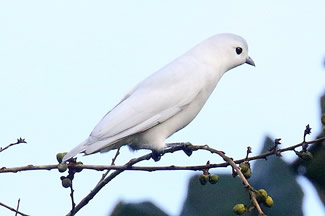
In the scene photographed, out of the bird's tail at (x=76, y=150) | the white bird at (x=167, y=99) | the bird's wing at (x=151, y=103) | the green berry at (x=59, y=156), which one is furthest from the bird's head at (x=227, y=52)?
the green berry at (x=59, y=156)

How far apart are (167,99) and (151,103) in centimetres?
13

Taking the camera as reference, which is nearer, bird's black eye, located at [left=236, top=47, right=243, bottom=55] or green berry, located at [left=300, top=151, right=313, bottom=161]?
green berry, located at [left=300, top=151, right=313, bottom=161]

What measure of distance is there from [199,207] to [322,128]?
26.9 inches

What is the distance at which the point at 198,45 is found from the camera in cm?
373

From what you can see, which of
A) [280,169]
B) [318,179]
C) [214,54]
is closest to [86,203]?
[280,169]

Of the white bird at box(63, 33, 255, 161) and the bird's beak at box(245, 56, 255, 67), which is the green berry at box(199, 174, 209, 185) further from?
the bird's beak at box(245, 56, 255, 67)

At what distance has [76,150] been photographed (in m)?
2.37

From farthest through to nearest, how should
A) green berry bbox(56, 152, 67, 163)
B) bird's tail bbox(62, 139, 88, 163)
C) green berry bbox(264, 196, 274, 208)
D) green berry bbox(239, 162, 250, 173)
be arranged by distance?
green berry bbox(56, 152, 67, 163) < bird's tail bbox(62, 139, 88, 163) < green berry bbox(239, 162, 250, 173) < green berry bbox(264, 196, 274, 208)

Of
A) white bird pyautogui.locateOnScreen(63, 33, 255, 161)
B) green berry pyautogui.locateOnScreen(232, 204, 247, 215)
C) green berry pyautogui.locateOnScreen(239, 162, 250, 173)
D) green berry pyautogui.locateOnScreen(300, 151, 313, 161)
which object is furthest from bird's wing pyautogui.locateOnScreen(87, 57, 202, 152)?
green berry pyautogui.locateOnScreen(300, 151, 313, 161)

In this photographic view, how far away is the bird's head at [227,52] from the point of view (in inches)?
139

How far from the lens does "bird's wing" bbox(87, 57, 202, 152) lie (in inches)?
111

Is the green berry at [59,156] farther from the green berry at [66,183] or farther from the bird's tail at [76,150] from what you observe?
the green berry at [66,183]

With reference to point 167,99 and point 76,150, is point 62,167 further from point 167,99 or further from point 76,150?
point 167,99

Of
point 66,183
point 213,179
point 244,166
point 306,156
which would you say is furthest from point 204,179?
point 66,183
